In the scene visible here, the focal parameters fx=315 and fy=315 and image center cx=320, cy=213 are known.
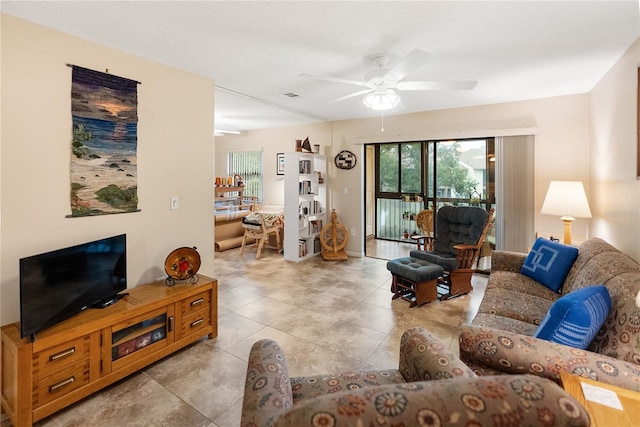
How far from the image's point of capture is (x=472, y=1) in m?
1.91

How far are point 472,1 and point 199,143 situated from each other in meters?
2.51

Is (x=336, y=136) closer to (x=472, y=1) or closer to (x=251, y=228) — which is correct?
(x=251, y=228)

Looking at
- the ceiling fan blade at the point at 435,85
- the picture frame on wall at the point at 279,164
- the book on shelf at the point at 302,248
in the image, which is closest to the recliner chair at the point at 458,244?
the ceiling fan blade at the point at 435,85

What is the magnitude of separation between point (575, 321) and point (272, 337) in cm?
213

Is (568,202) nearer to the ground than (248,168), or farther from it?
nearer to the ground

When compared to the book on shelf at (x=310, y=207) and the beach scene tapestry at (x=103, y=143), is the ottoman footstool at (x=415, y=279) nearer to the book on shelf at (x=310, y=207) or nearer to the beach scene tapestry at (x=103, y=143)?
the book on shelf at (x=310, y=207)

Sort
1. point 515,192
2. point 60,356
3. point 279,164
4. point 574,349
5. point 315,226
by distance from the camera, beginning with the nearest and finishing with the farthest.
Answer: point 574,349 → point 60,356 → point 515,192 → point 315,226 → point 279,164

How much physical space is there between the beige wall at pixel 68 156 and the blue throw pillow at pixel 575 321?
9.40 ft

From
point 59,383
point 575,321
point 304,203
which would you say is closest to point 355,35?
point 575,321

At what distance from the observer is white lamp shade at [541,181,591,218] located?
312 cm

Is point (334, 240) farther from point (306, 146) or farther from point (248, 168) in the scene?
point (248, 168)

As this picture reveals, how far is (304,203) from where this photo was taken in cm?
560

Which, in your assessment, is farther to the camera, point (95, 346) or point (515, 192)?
point (515, 192)

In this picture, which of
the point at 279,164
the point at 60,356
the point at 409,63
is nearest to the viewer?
the point at 60,356
